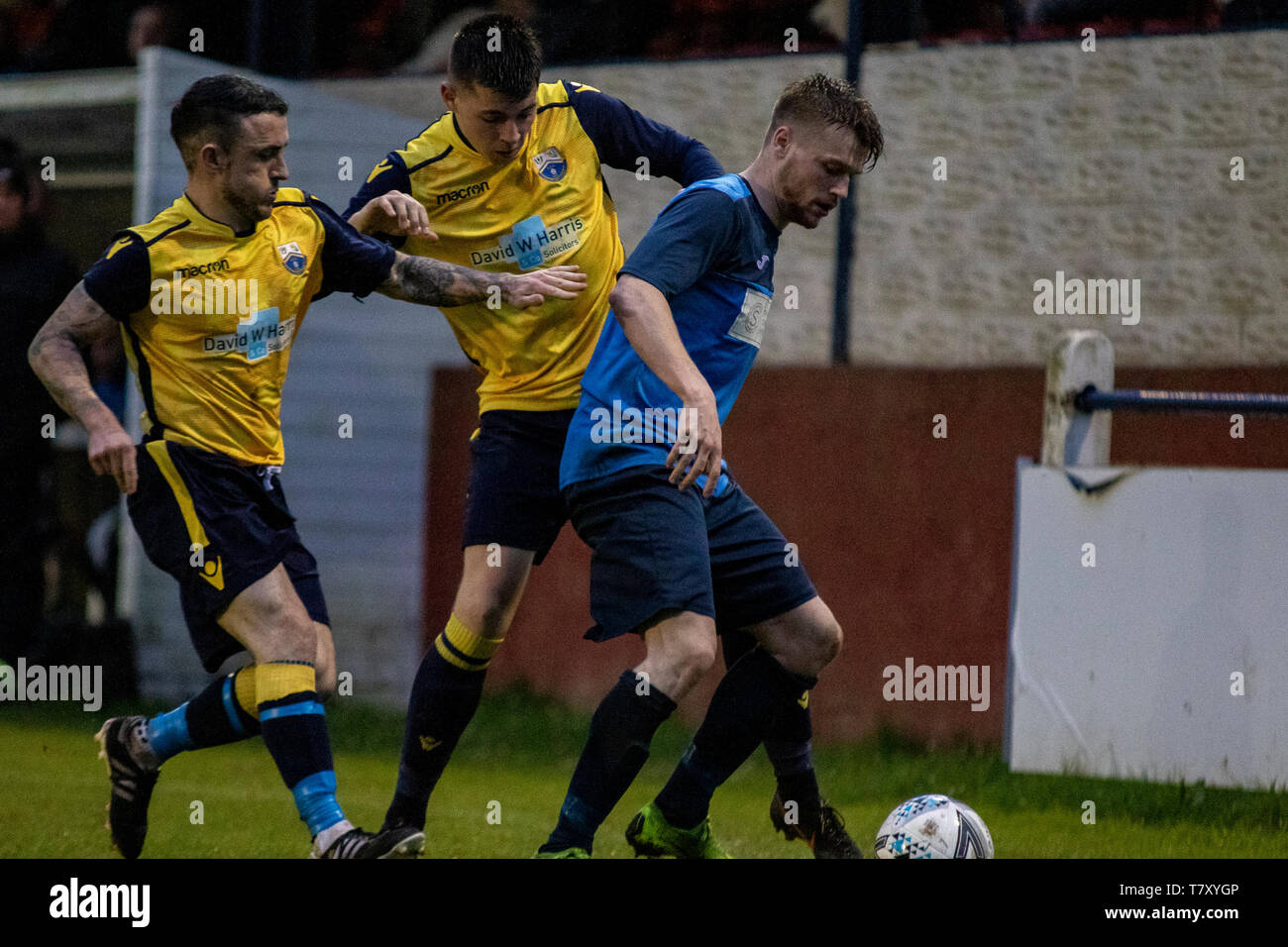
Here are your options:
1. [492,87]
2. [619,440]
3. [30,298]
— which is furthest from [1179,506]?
[30,298]

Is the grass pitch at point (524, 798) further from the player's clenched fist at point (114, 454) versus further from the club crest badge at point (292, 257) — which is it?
the club crest badge at point (292, 257)

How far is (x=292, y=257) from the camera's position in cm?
446

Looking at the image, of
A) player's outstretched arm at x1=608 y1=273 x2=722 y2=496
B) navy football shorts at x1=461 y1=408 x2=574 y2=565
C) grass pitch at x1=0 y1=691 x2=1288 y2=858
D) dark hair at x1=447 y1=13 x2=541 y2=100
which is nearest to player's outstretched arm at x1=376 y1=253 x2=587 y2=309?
navy football shorts at x1=461 y1=408 x2=574 y2=565

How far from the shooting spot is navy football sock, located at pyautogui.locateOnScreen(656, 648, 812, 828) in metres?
4.27

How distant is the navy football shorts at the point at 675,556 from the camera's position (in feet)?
12.7

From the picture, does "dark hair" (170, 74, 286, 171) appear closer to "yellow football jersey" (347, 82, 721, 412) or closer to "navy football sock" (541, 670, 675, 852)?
"yellow football jersey" (347, 82, 721, 412)

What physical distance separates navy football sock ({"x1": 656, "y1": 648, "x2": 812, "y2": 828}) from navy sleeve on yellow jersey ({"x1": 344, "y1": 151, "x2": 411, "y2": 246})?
166 centimetres

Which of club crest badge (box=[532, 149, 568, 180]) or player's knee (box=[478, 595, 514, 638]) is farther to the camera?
club crest badge (box=[532, 149, 568, 180])

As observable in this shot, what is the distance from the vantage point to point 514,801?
6281mm

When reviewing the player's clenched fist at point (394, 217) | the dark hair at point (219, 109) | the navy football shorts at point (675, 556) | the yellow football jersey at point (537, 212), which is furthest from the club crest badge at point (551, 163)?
the navy football shorts at point (675, 556)

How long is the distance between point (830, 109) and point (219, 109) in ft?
5.33

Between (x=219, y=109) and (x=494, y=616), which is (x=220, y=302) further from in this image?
(x=494, y=616)

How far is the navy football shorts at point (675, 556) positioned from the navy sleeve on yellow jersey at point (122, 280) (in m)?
1.27

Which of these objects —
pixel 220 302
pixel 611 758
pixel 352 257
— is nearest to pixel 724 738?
pixel 611 758
